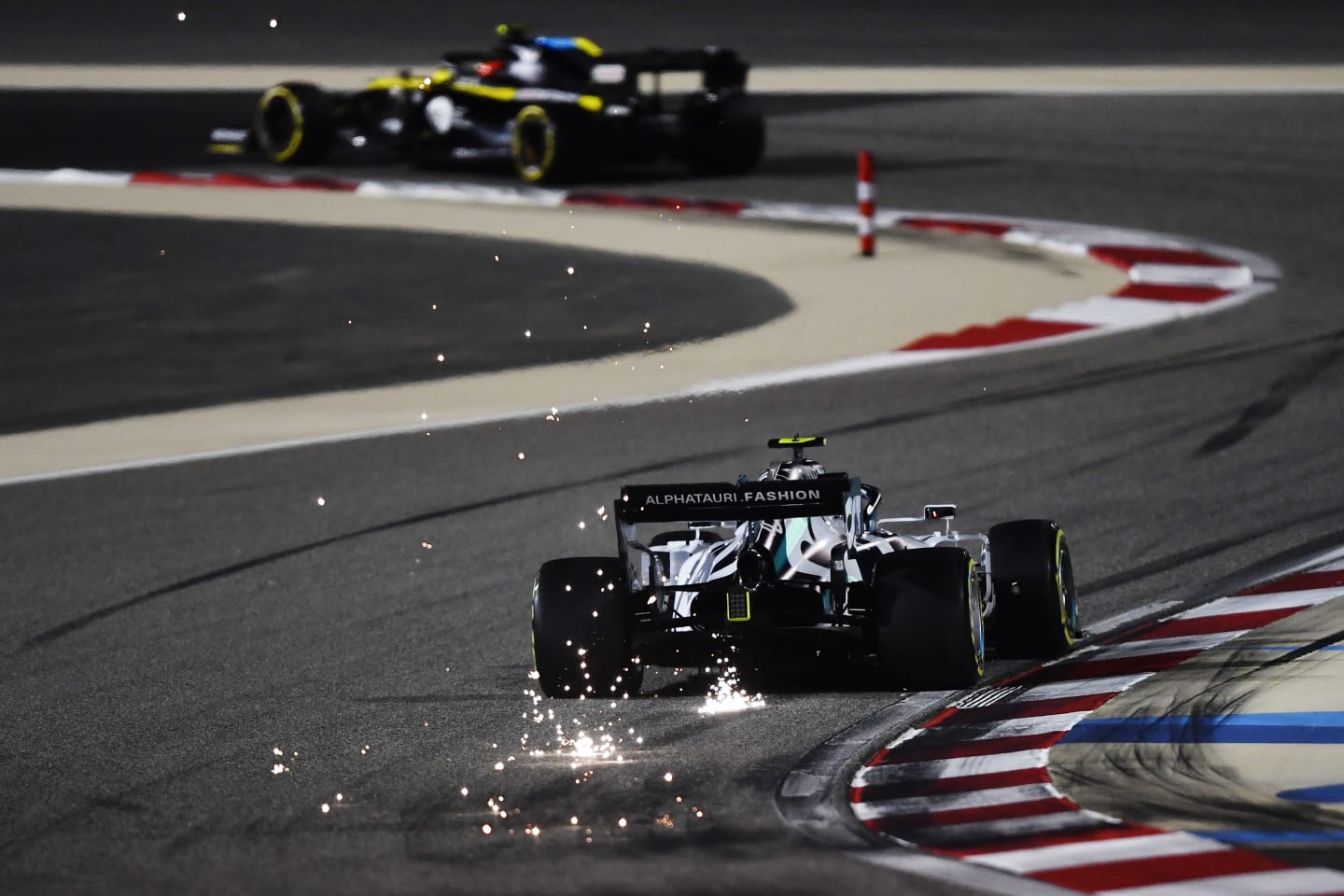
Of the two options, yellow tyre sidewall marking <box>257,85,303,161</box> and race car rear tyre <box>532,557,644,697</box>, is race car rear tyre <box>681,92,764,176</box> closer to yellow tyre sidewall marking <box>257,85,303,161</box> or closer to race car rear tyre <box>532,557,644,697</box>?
yellow tyre sidewall marking <box>257,85,303,161</box>

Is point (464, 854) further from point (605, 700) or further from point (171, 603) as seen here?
point (171, 603)

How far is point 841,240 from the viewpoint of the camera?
784 inches

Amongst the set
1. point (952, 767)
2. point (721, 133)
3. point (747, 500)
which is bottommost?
point (952, 767)

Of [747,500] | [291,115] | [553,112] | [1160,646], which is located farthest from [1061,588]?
[291,115]

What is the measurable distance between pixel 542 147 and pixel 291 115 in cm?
381

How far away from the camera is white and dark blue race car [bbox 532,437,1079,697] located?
7309 millimetres

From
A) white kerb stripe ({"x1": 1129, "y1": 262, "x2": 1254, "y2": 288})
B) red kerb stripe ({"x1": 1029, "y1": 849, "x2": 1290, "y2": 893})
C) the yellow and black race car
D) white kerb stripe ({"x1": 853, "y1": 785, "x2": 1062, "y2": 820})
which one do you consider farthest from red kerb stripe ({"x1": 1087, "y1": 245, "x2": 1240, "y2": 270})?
red kerb stripe ({"x1": 1029, "y1": 849, "x2": 1290, "y2": 893})

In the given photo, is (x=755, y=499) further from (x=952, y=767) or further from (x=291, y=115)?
(x=291, y=115)

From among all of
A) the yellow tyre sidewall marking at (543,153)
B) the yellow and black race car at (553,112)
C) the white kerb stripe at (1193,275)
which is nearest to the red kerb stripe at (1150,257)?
the white kerb stripe at (1193,275)

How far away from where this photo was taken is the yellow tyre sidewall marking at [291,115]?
25.0 metres

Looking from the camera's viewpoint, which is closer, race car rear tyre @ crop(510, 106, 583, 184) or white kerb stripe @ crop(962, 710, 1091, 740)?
white kerb stripe @ crop(962, 710, 1091, 740)

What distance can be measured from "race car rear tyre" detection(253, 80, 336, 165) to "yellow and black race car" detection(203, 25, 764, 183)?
0.02m

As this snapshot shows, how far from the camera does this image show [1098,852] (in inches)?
222

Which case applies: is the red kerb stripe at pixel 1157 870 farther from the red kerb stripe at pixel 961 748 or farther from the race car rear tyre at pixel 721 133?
the race car rear tyre at pixel 721 133
